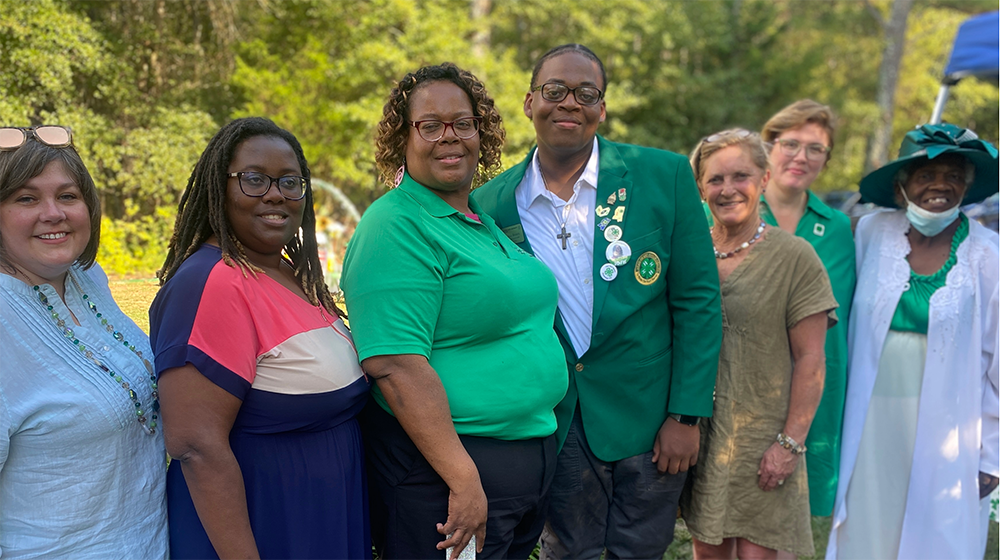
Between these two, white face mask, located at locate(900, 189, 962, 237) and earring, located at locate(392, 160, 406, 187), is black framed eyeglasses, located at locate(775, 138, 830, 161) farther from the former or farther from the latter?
earring, located at locate(392, 160, 406, 187)

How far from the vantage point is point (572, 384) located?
8.95ft

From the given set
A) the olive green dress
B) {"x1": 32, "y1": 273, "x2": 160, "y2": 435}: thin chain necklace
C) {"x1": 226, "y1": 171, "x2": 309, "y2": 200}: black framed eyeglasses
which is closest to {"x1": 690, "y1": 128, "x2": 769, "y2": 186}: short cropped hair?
the olive green dress

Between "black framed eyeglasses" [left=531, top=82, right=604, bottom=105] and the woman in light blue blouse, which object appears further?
"black framed eyeglasses" [left=531, top=82, right=604, bottom=105]

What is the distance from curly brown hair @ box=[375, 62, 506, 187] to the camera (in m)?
2.33

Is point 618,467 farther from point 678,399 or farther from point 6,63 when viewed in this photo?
point 6,63

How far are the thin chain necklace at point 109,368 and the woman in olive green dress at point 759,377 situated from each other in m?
2.12

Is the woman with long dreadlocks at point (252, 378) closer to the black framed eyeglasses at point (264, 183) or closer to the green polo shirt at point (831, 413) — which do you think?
the black framed eyeglasses at point (264, 183)

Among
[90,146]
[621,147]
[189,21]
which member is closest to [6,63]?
[90,146]

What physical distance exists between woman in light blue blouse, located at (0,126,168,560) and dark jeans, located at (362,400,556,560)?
24.0 inches

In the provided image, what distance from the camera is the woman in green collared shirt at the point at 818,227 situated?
11.6 ft

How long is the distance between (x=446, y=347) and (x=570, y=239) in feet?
2.75

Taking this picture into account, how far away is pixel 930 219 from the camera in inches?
132

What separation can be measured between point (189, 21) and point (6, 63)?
41.5 inches

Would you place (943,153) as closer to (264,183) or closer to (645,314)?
(645,314)
